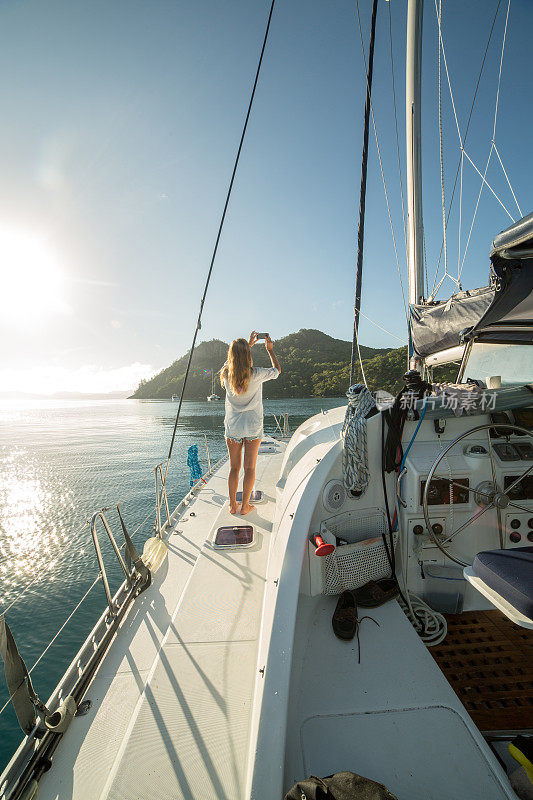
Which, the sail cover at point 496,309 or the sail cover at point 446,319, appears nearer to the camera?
the sail cover at point 496,309

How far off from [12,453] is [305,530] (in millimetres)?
23942

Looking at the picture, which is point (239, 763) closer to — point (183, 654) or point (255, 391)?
point (183, 654)

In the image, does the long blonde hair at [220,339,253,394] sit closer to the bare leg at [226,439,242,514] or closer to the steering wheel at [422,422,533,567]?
the bare leg at [226,439,242,514]

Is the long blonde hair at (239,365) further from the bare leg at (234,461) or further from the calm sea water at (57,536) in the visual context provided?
the calm sea water at (57,536)

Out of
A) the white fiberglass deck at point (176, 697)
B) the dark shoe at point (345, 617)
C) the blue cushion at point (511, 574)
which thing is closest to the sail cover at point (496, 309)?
the blue cushion at point (511, 574)

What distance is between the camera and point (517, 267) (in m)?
1.80

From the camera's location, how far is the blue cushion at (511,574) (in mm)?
1208

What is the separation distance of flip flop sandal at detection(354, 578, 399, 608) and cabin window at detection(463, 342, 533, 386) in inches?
82.0

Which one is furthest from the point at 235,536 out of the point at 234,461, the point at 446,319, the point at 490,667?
the point at 446,319

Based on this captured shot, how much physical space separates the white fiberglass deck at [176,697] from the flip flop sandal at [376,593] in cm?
62

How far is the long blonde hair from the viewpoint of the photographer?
3.02m

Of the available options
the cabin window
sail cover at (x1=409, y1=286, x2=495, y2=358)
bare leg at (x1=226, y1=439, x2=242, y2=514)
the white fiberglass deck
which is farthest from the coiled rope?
the cabin window

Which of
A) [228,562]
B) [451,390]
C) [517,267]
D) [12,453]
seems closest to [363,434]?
[451,390]

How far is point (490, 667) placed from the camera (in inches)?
70.1
